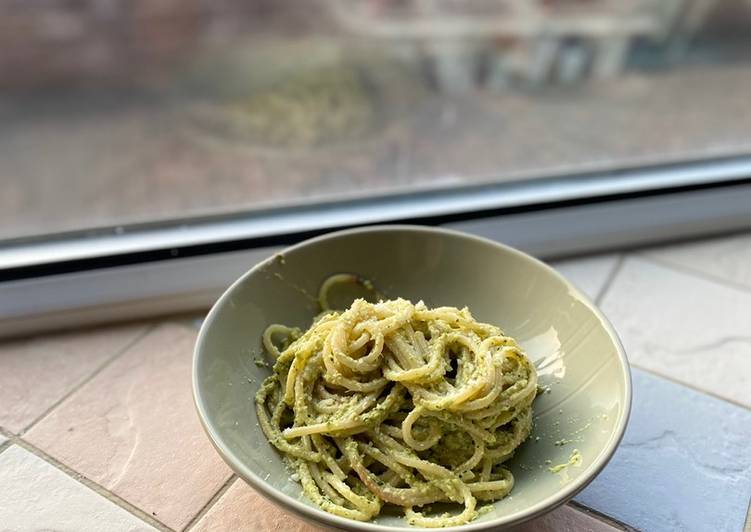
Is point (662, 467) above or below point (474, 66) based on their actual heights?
above

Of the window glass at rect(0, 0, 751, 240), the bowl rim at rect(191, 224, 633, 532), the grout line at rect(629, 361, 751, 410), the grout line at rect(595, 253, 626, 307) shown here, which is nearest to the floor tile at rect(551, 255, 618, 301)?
the grout line at rect(595, 253, 626, 307)

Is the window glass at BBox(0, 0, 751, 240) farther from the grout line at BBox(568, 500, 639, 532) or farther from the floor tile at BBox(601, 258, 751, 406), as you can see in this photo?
the grout line at BBox(568, 500, 639, 532)

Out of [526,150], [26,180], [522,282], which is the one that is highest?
[522,282]

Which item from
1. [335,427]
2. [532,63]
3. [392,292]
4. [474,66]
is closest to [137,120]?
[474,66]

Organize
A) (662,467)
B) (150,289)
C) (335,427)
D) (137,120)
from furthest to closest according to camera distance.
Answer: (137,120) < (150,289) < (662,467) < (335,427)

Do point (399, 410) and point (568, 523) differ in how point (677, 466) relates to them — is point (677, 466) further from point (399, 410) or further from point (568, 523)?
point (399, 410)

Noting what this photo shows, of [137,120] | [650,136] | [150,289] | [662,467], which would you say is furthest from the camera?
[137,120]

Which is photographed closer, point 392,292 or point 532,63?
point 392,292

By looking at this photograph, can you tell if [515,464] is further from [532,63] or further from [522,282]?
[532,63]

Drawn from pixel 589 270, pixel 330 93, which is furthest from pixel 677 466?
pixel 330 93
